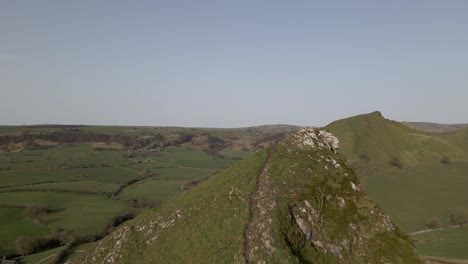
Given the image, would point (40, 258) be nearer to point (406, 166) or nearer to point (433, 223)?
point (433, 223)

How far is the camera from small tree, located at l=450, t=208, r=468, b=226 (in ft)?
289

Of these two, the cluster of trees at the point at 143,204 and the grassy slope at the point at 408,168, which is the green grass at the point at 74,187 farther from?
the grassy slope at the point at 408,168

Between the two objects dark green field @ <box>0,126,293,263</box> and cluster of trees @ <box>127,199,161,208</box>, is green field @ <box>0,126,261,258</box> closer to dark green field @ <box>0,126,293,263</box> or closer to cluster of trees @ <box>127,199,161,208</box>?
dark green field @ <box>0,126,293,263</box>

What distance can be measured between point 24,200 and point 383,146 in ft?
396

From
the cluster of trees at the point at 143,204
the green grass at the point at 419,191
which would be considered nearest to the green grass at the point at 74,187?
the cluster of trees at the point at 143,204

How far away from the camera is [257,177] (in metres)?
28.1

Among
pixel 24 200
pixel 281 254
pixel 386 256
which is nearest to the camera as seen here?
pixel 281 254

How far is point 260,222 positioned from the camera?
24.0 m

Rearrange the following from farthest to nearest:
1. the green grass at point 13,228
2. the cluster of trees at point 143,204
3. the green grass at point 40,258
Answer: the cluster of trees at point 143,204 → the green grass at point 13,228 → the green grass at point 40,258

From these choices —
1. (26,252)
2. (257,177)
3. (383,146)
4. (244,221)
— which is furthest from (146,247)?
(383,146)

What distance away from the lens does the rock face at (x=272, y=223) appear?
23.2 meters

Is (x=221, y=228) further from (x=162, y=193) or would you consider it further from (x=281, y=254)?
(x=162, y=193)

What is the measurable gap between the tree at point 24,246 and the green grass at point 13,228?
1.27 m

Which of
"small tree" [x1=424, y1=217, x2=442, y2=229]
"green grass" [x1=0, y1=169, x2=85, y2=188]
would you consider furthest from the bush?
"green grass" [x1=0, y1=169, x2=85, y2=188]
